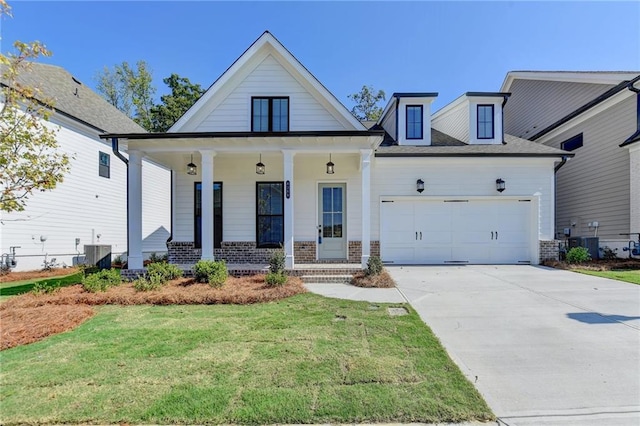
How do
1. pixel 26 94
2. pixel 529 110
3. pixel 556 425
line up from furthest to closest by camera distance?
1. pixel 529 110
2. pixel 26 94
3. pixel 556 425

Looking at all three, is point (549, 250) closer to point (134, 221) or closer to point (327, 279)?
point (327, 279)

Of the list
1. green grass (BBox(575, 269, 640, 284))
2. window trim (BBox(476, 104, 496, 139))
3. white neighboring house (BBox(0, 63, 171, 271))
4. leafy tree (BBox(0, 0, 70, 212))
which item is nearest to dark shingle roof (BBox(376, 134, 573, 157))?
window trim (BBox(476, 104, 496, 139))

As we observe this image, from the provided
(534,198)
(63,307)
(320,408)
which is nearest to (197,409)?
(320,408)

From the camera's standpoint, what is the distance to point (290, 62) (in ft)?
32.8

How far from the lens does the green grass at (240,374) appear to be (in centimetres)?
265

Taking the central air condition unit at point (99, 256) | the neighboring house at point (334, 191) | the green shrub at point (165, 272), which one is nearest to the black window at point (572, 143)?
the neighboring house at point (334, 191)

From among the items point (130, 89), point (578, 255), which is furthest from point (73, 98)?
point (578, 255)

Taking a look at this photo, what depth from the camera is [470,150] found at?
35.9 ft

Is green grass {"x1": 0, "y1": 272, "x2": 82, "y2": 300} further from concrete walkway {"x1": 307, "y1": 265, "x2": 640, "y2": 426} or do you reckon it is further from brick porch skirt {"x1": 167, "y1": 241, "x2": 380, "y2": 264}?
concrete walkway {"x1": 307, "y1": 265, "x2": 640, "y2": 426}

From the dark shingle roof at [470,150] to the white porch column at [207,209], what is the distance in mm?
5604

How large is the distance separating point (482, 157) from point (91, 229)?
15.7m

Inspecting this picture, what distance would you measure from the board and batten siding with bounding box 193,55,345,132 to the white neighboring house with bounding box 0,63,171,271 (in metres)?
4.63

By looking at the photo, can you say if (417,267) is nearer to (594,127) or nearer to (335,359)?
(335,359)

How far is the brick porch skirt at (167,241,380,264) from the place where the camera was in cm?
1047
